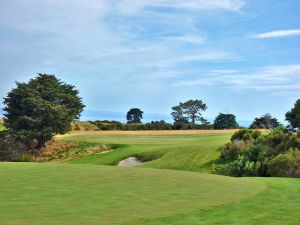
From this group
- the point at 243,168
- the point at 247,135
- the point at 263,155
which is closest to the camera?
the point at 243,168

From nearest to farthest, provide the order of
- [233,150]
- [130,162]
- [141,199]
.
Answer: [141,199], [233,150], [130,162]

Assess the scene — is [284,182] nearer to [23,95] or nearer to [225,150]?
[225,150]

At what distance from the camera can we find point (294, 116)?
60.7 m

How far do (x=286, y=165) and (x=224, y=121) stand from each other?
101187 millimetres

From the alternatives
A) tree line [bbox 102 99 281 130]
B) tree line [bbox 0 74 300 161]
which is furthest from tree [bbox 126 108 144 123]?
tree line [bbox 0 74 300 161]

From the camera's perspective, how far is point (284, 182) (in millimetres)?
22031

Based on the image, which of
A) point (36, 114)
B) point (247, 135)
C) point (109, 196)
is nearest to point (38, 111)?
point (36, 114)

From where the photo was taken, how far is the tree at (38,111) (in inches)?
2665

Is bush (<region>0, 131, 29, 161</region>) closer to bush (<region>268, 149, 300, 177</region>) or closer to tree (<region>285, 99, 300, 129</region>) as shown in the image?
tree (<region>285, 99, 300, 129</region>)

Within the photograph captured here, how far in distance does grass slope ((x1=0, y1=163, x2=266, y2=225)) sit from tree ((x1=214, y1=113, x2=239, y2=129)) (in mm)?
107151

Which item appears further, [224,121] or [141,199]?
[224,121]

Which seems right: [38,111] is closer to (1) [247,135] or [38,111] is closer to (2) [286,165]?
(1) [247,135]

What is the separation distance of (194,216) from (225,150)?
30764 millimetres

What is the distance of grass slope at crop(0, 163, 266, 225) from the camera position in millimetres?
12875
